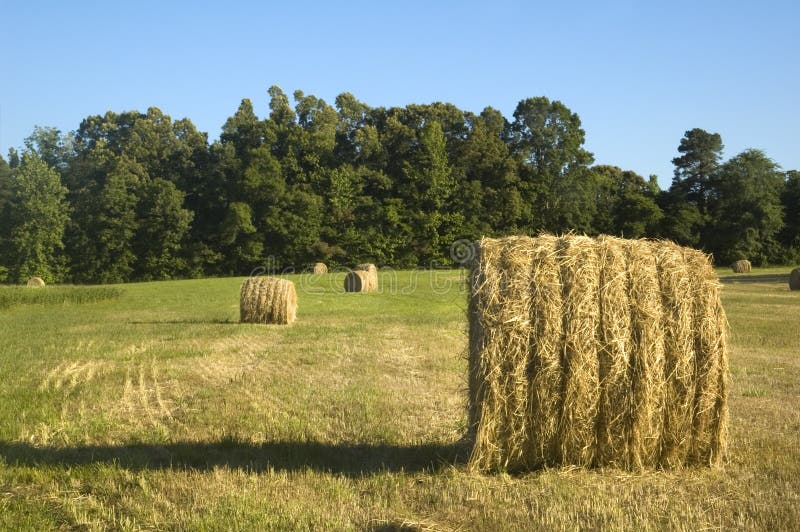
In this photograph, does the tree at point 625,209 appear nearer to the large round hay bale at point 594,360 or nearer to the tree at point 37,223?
the tree at point 37,223

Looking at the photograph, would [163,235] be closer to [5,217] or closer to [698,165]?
[5,217]

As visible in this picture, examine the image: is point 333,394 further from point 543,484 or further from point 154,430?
point 543,484

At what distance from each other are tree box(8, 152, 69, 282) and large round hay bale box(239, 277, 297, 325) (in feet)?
154

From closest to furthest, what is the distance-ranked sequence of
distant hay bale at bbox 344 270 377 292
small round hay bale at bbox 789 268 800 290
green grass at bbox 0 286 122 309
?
green grass at bbox 0 286 122 309 → small round hay bale at bbox 789 268 800 290 → distant hay bale at bbox 344 270 377 292

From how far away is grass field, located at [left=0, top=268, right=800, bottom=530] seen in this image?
531cm

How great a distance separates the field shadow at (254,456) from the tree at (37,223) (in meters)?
59.8

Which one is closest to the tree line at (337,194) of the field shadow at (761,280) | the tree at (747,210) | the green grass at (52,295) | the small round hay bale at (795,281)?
the tree at (747,210)

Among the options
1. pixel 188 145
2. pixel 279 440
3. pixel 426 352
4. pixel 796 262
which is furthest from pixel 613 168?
pixel 279 440

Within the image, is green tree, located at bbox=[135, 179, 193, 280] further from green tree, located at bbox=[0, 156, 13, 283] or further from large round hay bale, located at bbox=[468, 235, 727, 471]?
large round hay bale, located at bbox=[468, 235, 727, 471]

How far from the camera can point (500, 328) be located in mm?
6223

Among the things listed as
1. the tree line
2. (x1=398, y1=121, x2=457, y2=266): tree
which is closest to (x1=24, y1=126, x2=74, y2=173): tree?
the tree line

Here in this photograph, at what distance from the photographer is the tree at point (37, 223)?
198ft

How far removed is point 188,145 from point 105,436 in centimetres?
7172

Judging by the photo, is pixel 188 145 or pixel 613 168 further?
pixel 613 168
